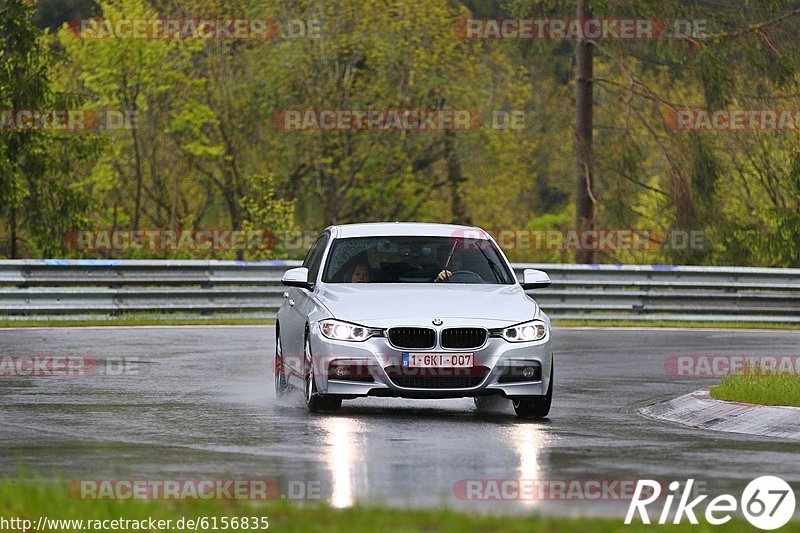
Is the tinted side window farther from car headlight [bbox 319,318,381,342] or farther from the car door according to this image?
car headlight [bbox 319,318,381,342]

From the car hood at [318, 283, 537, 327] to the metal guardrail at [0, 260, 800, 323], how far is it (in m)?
13.5

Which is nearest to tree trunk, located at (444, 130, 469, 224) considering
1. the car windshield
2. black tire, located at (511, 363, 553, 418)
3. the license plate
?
the car windshield

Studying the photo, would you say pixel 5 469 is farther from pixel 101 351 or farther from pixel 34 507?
pixel 101 351

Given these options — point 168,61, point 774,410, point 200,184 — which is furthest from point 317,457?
point 200,184

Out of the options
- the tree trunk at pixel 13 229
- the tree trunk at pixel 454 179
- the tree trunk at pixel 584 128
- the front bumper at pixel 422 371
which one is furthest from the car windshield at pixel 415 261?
the tree trunk at pixel 454 179

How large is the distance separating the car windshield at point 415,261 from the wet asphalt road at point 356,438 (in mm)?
1180

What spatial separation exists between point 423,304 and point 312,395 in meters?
1.20

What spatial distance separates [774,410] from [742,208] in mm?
36086

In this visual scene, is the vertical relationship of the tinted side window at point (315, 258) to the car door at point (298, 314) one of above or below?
above

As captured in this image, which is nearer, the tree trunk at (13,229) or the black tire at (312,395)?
the black tire at (312,395)

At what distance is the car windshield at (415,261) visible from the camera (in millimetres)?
15109

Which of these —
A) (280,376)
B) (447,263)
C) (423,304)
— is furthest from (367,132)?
(423,304)

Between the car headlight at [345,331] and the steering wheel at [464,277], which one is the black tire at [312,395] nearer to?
the car headlight at [345,331]

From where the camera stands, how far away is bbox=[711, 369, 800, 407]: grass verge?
14.3 meters
